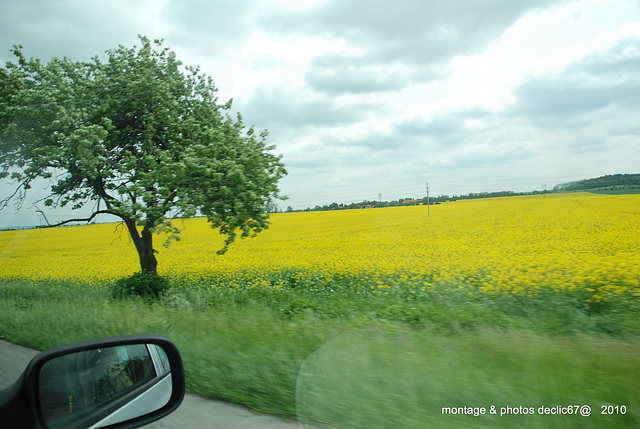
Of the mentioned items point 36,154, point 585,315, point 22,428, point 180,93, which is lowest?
point 585,315

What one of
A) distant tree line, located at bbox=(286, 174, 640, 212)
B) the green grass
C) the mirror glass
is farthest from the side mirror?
distant tree line, located at bbox=(286, 174, 640, 212)

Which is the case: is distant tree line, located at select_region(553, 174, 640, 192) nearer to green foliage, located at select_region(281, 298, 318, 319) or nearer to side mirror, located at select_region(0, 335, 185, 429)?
green foliage, located at select_region(281, 298, 318, 319)

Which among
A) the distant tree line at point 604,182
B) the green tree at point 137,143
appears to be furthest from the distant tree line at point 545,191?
the green tree at point 137,143

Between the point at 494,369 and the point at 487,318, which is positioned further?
the point at 487,318

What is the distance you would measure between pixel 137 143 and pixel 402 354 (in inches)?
394

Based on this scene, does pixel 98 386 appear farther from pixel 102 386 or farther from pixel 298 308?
pixel 298 308

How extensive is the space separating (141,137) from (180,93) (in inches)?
68.9

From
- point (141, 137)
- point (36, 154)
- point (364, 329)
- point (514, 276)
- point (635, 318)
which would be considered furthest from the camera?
point (141, 137)

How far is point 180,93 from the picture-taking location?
1216 cm

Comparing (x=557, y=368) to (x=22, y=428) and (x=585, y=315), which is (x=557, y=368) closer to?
(x=585, y=315)

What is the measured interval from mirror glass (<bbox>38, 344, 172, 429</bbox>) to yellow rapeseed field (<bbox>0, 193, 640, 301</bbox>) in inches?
291

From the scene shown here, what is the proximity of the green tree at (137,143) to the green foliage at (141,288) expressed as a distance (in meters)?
1.59

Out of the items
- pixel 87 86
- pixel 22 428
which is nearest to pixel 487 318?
pixel 22 428

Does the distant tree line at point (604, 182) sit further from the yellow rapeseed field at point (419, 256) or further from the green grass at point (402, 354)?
the green grass at point (402, 354)
